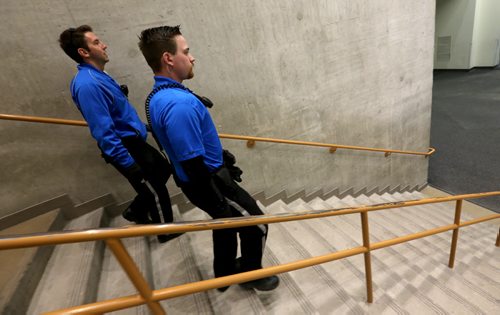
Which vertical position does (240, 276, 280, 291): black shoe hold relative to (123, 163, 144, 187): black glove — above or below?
below

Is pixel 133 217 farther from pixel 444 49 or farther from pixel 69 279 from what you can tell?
pixel 444 49

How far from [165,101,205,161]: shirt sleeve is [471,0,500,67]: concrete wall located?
1489cm

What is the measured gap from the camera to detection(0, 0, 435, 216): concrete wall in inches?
82.6

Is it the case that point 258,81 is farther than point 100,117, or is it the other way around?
point 258,81

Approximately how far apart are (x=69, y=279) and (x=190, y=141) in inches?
49.9

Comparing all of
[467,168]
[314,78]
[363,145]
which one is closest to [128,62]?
[314,78]

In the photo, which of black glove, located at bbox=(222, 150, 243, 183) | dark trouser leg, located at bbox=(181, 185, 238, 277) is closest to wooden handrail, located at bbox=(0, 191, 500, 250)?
dark trouser leg, located at bbox=(181, 185, 238, 277)

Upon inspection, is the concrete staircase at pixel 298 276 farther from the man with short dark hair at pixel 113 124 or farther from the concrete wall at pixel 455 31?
the concrete wall at pixel 455 31

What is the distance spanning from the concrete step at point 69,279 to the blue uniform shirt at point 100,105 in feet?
2.35

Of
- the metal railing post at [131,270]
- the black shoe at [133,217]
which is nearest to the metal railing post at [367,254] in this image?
the metal railing post at [131,270]

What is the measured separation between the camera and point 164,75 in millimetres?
1392

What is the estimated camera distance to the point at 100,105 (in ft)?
5.66

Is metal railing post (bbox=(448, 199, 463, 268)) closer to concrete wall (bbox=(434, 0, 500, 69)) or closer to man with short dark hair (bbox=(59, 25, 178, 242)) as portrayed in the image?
man with short dark hair (bbox=(59, 25, 178, 242))

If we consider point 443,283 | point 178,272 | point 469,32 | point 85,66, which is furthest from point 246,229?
point 469,32
